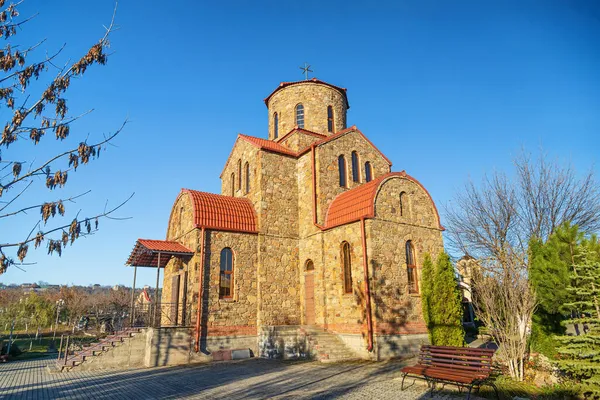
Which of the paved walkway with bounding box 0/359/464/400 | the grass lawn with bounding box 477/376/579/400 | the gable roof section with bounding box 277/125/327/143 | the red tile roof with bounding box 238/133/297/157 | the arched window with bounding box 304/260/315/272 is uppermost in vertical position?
the gable roof section with bounding box 277/125/327/143

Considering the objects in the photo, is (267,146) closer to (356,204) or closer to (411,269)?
(356,204)

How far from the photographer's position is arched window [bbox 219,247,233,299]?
14422mm

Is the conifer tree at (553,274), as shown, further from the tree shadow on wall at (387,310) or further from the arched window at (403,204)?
the arched window at (403,204)

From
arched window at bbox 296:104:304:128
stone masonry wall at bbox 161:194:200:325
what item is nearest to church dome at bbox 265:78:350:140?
arched window at bbox 296:104:304:128

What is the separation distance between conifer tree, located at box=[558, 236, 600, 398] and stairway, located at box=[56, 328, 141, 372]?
1243 centimetres

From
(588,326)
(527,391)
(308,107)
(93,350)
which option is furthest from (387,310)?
(308,107)

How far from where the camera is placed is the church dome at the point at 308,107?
19469 millimetres

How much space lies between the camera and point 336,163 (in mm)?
16797

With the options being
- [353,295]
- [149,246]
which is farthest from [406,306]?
[149,246]

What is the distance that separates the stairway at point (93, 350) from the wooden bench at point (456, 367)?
9466 mm

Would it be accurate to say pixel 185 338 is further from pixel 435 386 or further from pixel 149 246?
pixel 435 386

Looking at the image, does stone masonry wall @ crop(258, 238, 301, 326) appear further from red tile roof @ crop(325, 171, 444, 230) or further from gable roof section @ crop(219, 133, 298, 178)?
gable roof section @ crop(219, 133, 298, 178)

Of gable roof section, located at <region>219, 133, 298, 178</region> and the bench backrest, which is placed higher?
gable roof section, located at <region>219, 133, 298, 178</region>

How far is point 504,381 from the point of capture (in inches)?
336
